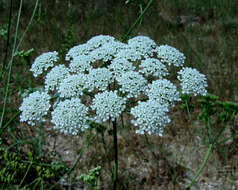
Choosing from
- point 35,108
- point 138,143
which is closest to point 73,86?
point 35,108

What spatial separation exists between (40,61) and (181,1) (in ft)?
22.4

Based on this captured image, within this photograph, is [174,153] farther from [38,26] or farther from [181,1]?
[181,1]

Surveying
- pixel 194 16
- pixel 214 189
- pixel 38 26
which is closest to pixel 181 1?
pixel 194 16

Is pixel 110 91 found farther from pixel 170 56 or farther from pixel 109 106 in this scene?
pixel 170 56

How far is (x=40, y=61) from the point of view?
7.06 feet

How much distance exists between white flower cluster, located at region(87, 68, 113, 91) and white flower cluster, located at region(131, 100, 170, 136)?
350 millimetres

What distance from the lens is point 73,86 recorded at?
1807 millimetres

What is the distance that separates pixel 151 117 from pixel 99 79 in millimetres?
522

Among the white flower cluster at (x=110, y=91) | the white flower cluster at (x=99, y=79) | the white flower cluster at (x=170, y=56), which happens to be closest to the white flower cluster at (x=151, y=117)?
the white flower cluster at (x=110, y=91)

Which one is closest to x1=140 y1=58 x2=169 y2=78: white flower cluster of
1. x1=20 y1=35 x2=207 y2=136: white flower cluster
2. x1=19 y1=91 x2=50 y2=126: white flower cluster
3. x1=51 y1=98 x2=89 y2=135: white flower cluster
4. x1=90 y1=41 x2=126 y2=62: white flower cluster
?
x1=20 y1=35 x2=207 y2=136: white flower cluster

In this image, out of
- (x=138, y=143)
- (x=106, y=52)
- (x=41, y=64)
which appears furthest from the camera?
(x=138, y=143)

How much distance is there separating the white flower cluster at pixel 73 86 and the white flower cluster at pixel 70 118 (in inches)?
4.2

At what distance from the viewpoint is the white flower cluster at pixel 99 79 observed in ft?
5.95

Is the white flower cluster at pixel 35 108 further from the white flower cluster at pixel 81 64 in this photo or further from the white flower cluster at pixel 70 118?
the white flower cluster at pixel 81 64
